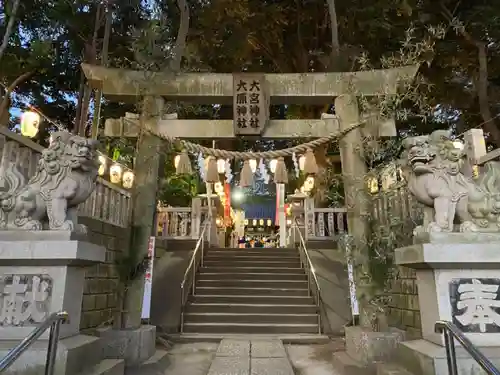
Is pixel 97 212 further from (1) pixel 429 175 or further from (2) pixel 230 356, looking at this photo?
(1) pixel 429 175

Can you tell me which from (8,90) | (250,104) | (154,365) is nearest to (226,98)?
(250,104)

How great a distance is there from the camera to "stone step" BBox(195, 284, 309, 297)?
29.8 ft

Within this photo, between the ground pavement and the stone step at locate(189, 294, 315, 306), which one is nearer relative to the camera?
the ground pavement

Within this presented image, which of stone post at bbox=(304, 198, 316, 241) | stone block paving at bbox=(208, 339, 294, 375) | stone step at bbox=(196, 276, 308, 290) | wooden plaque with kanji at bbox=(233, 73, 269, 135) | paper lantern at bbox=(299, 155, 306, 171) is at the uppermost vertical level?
wooden plaque with kanji at bbox=(233, 73, 269, 135)

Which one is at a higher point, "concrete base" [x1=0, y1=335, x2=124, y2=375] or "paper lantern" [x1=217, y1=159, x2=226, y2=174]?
"paper lantern" [x1=217, y1=159, x2=226, y2=174]

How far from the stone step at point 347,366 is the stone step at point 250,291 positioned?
3.15 m

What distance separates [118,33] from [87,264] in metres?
12.8

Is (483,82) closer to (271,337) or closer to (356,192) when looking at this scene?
(356,192)

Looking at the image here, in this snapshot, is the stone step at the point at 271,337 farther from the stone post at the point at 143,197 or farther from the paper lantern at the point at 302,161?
the paper lantern at the point at 302,161

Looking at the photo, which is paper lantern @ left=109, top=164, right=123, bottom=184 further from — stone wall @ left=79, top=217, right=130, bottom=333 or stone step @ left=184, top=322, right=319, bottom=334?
stone step @ left=184, top=322, right=319, bottom=334

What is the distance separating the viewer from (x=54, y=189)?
3.77 meters

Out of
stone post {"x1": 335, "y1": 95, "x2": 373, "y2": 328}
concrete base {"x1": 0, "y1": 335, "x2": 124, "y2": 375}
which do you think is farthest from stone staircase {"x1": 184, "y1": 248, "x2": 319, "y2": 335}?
concrete base {"x1": 0, "y1": 335, "x2": 124, "y2": 375}

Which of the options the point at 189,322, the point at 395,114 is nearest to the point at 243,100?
the point at 395,114

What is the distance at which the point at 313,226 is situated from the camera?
1062 centimetres
